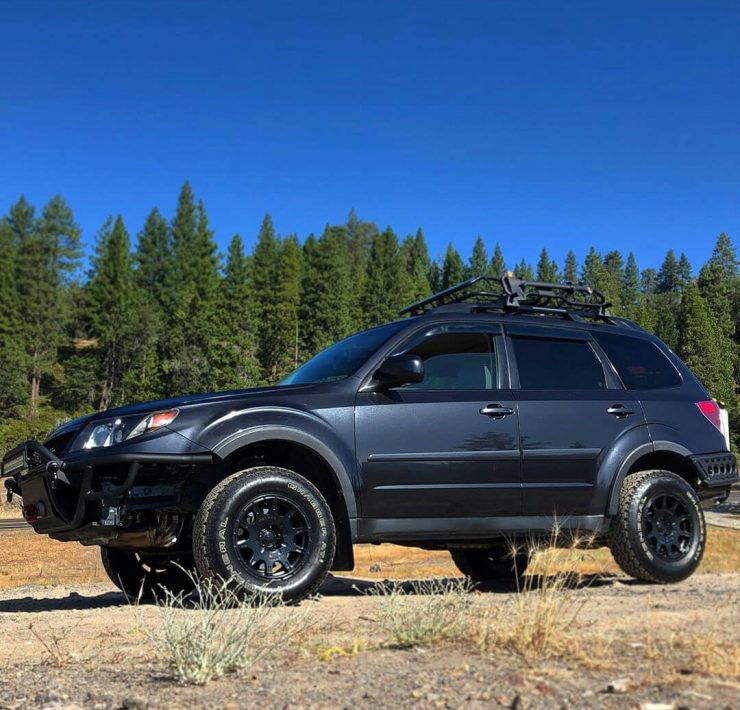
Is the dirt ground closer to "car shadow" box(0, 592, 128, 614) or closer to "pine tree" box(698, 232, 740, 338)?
"car shadow" box(0, 592, 128, 614)

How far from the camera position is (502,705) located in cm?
250

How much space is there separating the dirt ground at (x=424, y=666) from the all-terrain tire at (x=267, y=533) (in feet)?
0.99

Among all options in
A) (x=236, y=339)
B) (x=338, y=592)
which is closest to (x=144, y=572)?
(x=338, y=592)

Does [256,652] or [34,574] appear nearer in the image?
[256,652]

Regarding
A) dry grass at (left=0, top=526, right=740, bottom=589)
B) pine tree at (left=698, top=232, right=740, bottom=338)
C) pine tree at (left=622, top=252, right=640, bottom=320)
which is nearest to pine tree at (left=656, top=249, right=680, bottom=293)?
pine tree at (left=622, top=252, right=640, bottom=320)

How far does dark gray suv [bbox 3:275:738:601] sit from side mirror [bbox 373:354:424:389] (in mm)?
12

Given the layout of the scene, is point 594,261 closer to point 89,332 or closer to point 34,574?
point 89,332

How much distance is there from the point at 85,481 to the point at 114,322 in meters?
82.3

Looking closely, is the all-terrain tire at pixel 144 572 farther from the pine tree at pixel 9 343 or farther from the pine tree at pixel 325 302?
the pine tree at pixel 9 343

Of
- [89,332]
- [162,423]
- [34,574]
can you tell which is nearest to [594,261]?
[89,332]

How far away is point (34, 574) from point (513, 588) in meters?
12.4

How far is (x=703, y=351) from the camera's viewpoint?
7088 cm

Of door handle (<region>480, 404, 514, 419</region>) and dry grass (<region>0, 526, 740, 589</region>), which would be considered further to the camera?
dry grass (<region>0, 526, 740, 589</region>)

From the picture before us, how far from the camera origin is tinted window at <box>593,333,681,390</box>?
6.51 metres
